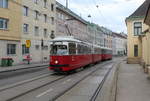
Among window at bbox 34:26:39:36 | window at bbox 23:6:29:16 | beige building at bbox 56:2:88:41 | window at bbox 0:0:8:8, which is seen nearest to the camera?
window at bbox 0:0:8:8

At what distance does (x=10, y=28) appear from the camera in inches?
1097

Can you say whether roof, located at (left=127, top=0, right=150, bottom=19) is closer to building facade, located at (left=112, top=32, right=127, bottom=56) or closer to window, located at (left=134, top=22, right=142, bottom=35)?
window, located at (left=134, top=22, right=142, bottom=35)

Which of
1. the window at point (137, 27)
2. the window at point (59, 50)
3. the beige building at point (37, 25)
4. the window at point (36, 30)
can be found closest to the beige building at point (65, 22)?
the beige building at point (37, 25)

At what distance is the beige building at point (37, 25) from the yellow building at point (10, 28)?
1.72m

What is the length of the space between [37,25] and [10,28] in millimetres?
8702

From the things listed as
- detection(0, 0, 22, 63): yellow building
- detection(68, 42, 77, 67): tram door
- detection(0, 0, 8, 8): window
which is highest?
detection(0, 0, 8, 8): window

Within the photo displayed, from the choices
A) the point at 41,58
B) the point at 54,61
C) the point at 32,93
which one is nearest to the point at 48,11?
the point at 41,58

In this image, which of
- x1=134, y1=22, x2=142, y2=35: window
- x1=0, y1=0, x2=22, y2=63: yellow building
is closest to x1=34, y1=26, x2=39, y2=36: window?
x1=0, y1=0, x2=22, y2=63: yellow building

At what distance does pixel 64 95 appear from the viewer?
881 cm

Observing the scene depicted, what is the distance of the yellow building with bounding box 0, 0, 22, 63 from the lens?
26531 millimetres

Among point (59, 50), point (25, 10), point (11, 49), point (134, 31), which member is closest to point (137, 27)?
point (134, 31)

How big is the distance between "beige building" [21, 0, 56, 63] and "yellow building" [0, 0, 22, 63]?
5.64ft

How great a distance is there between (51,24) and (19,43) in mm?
12729

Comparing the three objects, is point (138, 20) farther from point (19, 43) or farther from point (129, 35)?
point (19, 43)
